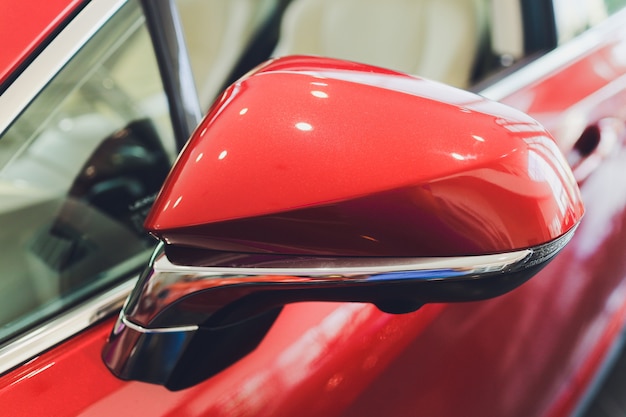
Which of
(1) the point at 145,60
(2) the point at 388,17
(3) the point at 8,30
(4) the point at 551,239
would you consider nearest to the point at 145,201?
(1) the point at 145,60

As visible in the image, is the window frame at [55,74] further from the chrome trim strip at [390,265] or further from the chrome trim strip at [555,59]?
the chrome trim strip at [555,59]

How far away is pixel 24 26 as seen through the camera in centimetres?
69

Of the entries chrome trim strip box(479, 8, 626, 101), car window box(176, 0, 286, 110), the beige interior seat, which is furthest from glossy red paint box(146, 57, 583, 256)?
car window box(176, 0, 286, 110)

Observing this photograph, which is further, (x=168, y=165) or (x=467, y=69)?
(x=467, y=69)

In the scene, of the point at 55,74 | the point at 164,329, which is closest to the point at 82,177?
the point at 55,74

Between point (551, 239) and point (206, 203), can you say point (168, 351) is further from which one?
point (551, 239)

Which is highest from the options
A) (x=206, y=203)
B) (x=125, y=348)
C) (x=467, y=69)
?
(x=206, y=203)

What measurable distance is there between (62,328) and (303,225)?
41 centimetres

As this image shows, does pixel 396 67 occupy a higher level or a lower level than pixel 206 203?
lower

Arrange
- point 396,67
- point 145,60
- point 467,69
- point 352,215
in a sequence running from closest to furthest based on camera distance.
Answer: point 352,215 < point 145,60 < point 467,69 < point 396,67

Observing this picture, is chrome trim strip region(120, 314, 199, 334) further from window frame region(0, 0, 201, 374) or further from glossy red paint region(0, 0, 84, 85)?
glossy red paint region(0, 0, 84, 85)

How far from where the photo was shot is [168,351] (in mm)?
716

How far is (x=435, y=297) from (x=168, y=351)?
0.33 metres

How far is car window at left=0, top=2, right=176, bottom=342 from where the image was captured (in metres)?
0.80
